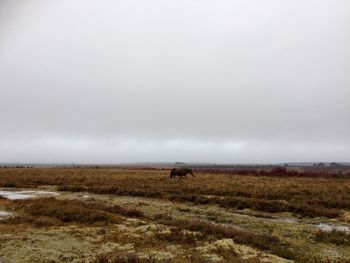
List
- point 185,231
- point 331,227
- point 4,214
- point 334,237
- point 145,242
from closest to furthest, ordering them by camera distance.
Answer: point 145,242, point 334,237, point 185,231, point 331,227, point 4,214

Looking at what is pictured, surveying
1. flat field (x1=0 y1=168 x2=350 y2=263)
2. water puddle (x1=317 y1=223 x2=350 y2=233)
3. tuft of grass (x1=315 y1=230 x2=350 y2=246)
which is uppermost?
flat field (x1=0 y1=168 x2=350 y2=263)

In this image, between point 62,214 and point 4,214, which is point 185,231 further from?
Result: point 4,214

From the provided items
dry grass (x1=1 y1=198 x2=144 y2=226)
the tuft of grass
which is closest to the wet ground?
the tuft of grass

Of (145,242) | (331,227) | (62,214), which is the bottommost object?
(331,227)

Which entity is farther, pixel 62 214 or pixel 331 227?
pixel 62 214

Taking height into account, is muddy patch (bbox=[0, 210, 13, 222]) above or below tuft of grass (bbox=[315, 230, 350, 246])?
above

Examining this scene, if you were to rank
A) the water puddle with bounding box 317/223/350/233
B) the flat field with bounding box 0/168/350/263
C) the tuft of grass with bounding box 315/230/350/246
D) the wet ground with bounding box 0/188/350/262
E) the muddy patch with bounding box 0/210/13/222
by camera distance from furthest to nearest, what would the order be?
the muddy patch with bounding box 0/210/13/222, the water puddle with bounding box 317/223/350/233, the tuft of grass with bounding box 315/230/350/246, the flat field with bounding box 0/168/350/263, the wet ground with bounding box 0/188/350/262

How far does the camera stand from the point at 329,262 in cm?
1258

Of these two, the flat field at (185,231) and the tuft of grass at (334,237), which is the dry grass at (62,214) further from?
the tuft of grass at (334,237)

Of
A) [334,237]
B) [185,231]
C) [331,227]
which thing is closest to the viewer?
[334,237]

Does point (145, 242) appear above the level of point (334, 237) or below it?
above

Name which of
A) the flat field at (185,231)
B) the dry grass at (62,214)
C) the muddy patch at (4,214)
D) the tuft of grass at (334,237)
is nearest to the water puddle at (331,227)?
the flat field at (185,231)

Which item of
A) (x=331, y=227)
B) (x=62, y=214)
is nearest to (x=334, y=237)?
(x=331, y=227)

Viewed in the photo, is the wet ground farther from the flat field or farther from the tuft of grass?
the tuft of grass
